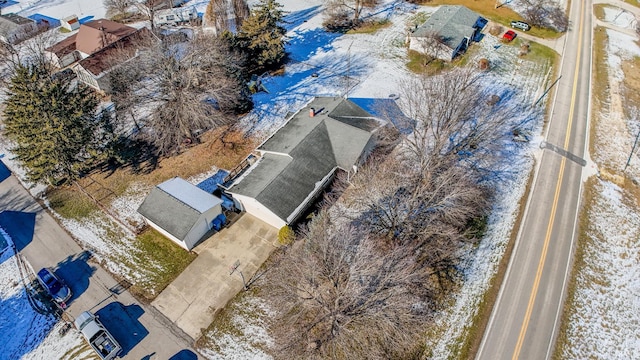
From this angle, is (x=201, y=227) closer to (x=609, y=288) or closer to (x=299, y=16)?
(x=609, y=288)

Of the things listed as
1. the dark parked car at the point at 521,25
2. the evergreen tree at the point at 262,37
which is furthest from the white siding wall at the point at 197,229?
the dark parked car at the point at 521,25

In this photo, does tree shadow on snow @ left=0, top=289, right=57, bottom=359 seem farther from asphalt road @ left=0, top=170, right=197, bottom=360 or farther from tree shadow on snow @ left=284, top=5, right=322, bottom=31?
tree shadow on snow @ left=284, top=5, right=322, bottom=31

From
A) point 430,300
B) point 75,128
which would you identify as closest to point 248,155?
point 75,128

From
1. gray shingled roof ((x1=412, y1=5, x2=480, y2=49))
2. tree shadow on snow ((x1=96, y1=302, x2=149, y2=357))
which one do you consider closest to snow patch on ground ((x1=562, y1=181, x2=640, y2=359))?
gray shingled roof ((x1=412, y1=5, x2=480, y2=49))

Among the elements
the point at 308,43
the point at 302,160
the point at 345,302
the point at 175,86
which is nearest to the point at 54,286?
the point at 175,86

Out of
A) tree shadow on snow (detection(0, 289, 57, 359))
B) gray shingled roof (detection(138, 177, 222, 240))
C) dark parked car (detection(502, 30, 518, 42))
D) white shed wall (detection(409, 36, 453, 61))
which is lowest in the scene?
tree shadow on snow (detection(0, 289, 57, 359))

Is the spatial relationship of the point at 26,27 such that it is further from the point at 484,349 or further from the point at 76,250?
the point at 484,349
